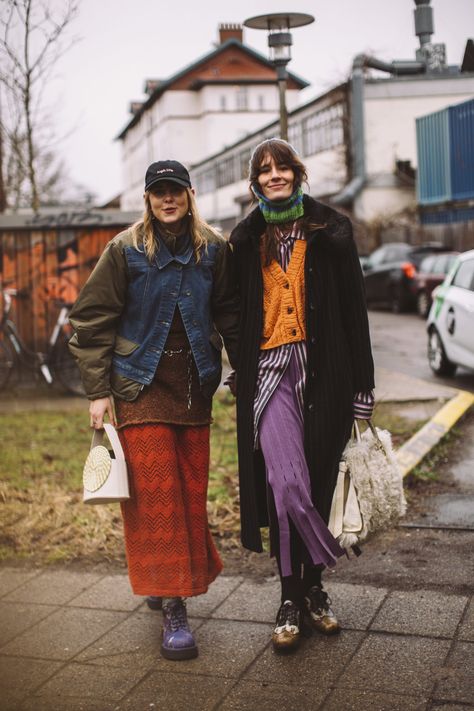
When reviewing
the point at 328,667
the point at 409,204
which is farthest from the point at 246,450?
the point at 409,204

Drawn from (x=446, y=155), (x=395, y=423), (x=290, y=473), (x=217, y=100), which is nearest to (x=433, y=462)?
(x=395, y=423)

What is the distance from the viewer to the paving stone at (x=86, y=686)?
148 inches

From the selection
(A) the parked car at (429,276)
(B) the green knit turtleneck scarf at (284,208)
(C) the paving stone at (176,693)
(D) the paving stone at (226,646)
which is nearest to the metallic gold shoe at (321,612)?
(D) the paving stone at (226,646)

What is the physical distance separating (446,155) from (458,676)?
31077mm

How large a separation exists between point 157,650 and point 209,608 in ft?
1.70

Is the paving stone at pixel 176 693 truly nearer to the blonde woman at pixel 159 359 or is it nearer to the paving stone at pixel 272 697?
the paving stone at pixel 272 697

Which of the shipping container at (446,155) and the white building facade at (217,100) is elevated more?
the white building facade at (217,100)

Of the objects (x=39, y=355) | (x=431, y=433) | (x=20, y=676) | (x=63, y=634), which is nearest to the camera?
(x=20, y=676)

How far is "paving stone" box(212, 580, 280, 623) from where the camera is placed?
15.0 feet

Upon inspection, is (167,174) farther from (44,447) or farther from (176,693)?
(44,447)

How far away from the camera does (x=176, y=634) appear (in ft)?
13.8

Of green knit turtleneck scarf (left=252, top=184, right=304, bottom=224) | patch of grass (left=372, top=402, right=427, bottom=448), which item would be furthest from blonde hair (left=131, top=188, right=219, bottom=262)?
patch of grass (left=372, top=402, right=427, bottom=448)

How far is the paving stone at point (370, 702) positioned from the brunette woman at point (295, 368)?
0.50 meters

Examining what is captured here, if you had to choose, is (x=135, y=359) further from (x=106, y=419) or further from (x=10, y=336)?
(x=10, y=336)
